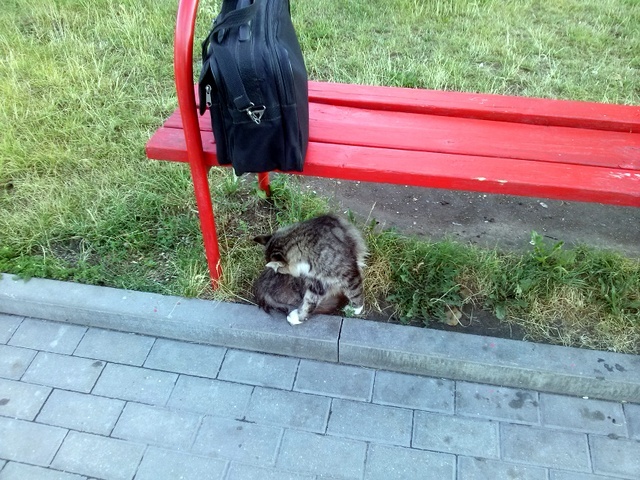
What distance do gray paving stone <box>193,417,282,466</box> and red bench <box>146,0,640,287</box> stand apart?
825mm

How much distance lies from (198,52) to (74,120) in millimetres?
1441

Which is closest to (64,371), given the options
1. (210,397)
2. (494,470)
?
(210,397)

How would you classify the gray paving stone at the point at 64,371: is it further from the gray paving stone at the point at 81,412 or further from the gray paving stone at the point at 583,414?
the gray paving stone at the point at 583,414

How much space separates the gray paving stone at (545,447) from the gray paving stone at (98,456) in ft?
5.45

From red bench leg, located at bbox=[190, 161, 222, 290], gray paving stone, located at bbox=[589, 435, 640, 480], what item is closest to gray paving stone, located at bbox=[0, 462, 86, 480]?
red bench leg, located at bbox=[190, 161, 222, 290]

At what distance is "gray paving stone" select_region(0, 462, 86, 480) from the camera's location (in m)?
2.35

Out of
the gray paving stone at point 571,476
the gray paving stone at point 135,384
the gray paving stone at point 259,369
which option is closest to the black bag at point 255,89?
the gray paving stone at point 259,369

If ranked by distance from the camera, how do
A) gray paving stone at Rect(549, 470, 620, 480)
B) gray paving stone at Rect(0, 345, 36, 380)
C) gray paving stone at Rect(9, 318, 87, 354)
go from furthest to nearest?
gray paving stone at Rect(9, 318, 87, 354)
gray paving stone at Rect(0, 345, 36, 380)
gray paving stone at Rect(549, 470, 620, 480)

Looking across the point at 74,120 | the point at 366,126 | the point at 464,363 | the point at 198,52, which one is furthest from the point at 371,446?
the point at 198,52

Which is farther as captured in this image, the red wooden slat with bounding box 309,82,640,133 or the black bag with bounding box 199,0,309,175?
the red wooden slat with bounding box 309,82,640,133

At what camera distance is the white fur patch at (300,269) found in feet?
9.22

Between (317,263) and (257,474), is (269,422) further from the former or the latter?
(317,263)

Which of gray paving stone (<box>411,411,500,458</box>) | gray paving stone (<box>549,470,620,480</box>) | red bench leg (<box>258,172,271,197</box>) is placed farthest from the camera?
red bench leg (<box>258,172,271,197</box>)

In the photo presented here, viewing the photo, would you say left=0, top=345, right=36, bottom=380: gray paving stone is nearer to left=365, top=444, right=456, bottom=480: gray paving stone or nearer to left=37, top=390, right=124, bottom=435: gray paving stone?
left=37, top=390, right=124, bottom=435: gray paving stone
